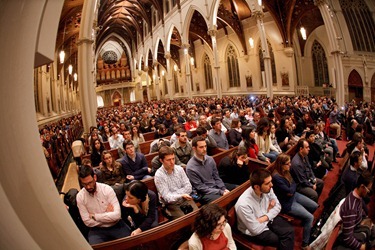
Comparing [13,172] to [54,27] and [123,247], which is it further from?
[123,247]

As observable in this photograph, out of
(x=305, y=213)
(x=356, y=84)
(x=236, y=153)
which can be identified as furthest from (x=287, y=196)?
(x=356, y=84)

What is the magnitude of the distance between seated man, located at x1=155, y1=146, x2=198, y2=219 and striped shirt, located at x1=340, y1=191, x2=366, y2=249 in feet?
5.37

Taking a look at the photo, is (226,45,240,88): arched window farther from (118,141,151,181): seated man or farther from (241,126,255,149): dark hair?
(118,141,151,181): seated man

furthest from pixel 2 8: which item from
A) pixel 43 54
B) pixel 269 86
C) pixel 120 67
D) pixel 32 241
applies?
pixel 120 67

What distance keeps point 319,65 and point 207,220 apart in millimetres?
20480

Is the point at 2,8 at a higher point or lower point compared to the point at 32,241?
higher

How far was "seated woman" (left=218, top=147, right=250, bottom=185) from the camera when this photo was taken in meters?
3.52

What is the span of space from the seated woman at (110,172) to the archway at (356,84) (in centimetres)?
1757

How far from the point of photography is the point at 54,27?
137cm

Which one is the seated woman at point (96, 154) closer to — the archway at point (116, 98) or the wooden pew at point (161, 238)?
the wooden pew at point (161, 238)

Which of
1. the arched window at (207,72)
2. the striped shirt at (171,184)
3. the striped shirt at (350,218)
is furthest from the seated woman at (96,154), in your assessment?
the arched window at (207,72)

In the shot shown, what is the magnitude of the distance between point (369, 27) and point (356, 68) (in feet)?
10.9

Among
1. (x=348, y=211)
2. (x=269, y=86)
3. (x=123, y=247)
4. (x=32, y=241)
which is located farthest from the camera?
(x=269, y=86)

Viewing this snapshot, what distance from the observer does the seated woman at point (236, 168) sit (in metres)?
3.52
